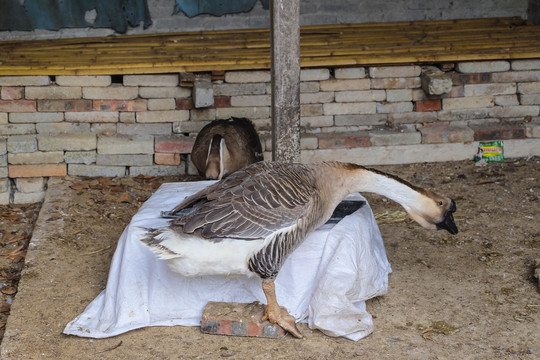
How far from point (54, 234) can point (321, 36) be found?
377 cm

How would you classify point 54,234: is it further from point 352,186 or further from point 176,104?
point 352,186

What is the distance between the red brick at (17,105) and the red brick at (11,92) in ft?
0.14

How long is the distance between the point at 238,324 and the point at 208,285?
1.46ft

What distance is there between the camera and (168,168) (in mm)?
7746

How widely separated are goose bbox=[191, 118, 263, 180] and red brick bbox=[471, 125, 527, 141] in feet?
7.84

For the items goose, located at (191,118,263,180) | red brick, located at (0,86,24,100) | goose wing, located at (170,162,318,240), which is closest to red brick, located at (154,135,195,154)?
goose, located at (191,118,263,180)

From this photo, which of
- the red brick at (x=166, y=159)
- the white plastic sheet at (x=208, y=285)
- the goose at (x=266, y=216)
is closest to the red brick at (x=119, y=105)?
the red brick at (x=166, y=159)

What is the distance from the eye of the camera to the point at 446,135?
25.7ft

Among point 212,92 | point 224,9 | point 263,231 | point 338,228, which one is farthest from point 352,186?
point 224,9

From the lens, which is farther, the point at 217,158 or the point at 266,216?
the point at 217,158

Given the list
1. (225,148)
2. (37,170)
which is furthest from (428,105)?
(37,170)

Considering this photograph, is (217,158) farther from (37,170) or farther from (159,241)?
(159,241)

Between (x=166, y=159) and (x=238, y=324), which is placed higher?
(x=166, y=159)

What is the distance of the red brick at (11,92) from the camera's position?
7523 millimetres
